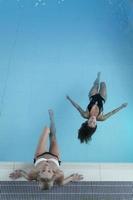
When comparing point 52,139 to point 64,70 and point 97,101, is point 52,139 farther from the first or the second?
point 64,70

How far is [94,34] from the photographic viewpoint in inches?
290

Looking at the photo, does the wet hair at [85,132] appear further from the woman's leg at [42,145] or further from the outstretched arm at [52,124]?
the woman's leg at [42,145]

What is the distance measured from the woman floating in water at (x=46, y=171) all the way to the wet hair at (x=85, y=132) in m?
0.46

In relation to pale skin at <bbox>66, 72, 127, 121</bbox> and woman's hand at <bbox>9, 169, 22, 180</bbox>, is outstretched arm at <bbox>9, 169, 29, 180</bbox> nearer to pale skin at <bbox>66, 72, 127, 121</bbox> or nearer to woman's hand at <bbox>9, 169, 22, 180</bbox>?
woman's hand at <bbox>9, 169, 22, 180</bbox>

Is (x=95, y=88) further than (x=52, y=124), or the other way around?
(x=95, y=88)

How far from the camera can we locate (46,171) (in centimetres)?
422

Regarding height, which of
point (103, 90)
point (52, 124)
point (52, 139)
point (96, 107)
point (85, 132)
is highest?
point (103, 90)

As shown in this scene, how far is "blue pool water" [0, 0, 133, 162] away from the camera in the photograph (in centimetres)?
584

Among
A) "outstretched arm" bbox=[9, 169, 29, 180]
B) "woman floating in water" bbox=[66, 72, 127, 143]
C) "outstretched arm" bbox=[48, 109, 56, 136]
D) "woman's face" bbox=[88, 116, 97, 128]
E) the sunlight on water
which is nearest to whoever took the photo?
"outstretched arm" bbox=[9, 169, 29, 180]

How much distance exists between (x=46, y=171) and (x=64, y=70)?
280 cm

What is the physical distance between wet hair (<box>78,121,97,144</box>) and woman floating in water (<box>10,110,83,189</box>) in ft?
1.51

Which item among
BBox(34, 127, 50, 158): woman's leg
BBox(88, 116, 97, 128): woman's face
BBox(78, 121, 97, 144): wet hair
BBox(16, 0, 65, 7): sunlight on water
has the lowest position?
BBox(34, 127, 50, 158): woman's leg

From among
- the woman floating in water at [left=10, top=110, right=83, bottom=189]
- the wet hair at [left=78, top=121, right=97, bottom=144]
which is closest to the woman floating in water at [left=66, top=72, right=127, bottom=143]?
the wet hair at [left=78, top=121, right=97, bottom=144]

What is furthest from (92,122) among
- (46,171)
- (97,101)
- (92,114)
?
(46,171)
